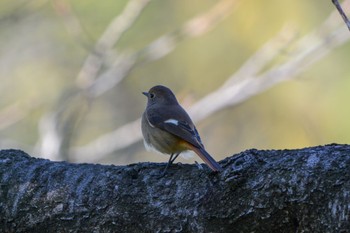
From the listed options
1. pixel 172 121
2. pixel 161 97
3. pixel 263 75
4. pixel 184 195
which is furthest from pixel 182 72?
pixel 184 195

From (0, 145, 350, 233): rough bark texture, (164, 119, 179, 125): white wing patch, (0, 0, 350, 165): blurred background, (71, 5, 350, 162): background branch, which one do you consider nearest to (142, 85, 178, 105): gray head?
(164, 119, 179, 125): white wing patch

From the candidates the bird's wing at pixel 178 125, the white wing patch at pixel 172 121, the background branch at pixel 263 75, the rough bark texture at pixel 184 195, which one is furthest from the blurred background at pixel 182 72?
the rough bark texture at pixel 184 195

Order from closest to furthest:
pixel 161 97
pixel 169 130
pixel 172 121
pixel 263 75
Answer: pixel 169 130, pixel 172 121, pixel 161 97, pixel 263 75

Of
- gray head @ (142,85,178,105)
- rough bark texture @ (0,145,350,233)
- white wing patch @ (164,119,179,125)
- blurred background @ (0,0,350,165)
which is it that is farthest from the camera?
blurred background @ (0,0,350,165)

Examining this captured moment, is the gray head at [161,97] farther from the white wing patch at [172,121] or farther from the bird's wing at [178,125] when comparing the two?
the white wing patch at [172,121]

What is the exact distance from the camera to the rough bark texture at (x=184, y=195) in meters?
2.20

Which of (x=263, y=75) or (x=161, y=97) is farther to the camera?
(x=263, y=75)

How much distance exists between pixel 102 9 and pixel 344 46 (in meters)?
2.81

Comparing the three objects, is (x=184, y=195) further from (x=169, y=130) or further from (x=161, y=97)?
(x=161, y=97)

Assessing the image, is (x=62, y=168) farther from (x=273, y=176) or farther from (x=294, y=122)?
(x=294, y=122)

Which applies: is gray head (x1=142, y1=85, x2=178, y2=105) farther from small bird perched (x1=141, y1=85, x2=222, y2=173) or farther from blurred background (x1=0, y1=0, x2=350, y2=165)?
blurred background (x1=0, y1=0, x2=350, y2=165)

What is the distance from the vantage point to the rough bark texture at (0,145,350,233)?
2199mm

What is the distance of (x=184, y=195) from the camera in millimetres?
2523

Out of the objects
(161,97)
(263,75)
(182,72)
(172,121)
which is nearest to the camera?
(172,121)
